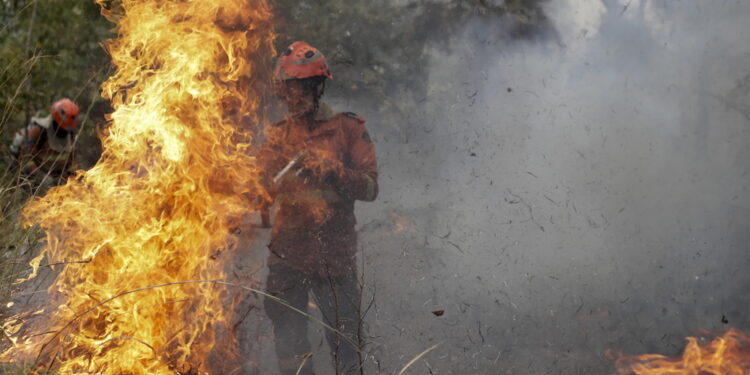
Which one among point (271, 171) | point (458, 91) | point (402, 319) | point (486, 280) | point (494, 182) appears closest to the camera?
point (271, 171)

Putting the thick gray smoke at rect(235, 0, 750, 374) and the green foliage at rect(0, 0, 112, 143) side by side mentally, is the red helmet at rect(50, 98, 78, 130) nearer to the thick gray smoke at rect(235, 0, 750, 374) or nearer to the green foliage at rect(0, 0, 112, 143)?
the green foliage at rect(0, 0, 112, 143)

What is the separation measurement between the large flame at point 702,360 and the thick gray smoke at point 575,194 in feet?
0.97

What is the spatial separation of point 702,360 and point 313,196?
10.4ft

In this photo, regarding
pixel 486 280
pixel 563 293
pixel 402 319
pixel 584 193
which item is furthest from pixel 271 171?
Result: pixel 584 193

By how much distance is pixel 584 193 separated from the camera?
22.3 feet

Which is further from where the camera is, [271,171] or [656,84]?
[656,84]

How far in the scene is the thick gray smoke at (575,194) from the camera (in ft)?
19.6

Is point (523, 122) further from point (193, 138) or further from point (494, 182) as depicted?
point (193, 138)

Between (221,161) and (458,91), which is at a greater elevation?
(221,161)

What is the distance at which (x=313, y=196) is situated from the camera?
443cm

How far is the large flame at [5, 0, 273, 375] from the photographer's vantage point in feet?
11.6

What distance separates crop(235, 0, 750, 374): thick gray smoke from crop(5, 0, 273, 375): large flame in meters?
1.97

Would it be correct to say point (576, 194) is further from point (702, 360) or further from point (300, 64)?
point (300, 64)

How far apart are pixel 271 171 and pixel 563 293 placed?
11.1 feet
